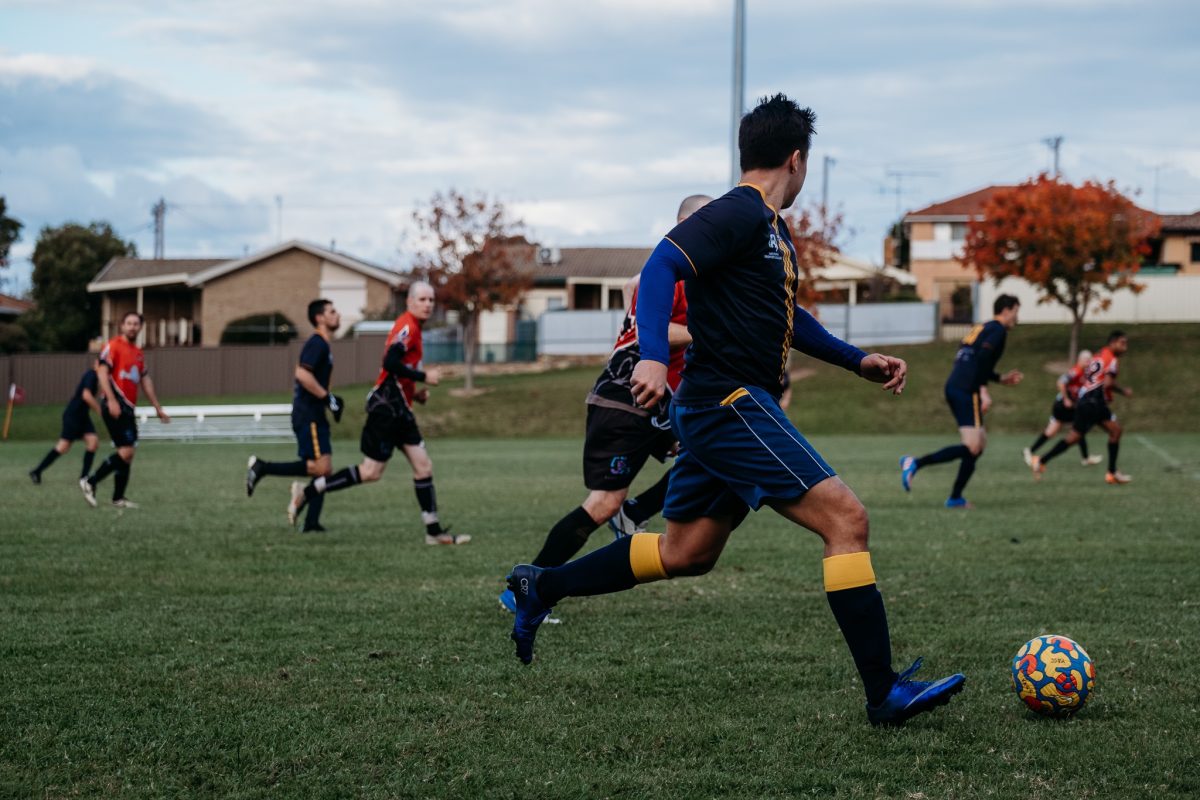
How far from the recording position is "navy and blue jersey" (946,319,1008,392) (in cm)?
1318

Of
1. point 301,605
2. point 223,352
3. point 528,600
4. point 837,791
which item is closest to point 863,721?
point 837,791

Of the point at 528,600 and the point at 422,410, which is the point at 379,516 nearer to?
the point at 528,600

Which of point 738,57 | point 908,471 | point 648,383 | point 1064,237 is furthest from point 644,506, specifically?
point 1064,237

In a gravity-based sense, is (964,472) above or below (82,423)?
below

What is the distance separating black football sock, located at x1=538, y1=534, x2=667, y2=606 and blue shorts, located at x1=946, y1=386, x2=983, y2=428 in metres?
8.80

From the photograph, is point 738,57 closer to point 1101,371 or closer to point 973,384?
point 1101,371

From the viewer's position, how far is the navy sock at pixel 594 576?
513cm

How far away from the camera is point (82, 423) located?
17.2m

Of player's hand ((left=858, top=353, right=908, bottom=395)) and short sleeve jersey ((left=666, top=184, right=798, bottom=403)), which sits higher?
short sleeve jersey ((left=666, top=184, right=798, bottom=403))

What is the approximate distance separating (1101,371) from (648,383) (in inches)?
578

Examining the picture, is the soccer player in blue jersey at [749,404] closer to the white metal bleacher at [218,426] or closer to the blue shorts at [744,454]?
the blue shorts at [744,454]

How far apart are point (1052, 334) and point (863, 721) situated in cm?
4321

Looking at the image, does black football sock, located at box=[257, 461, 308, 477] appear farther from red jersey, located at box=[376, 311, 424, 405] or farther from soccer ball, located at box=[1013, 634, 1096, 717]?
soccer ball, located at box=[1013, 634, 1096, 717]

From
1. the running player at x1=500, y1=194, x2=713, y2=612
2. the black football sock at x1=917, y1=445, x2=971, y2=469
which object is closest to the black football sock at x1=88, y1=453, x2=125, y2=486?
the running player at x1=500, y1=194, x2=713, y2=612
